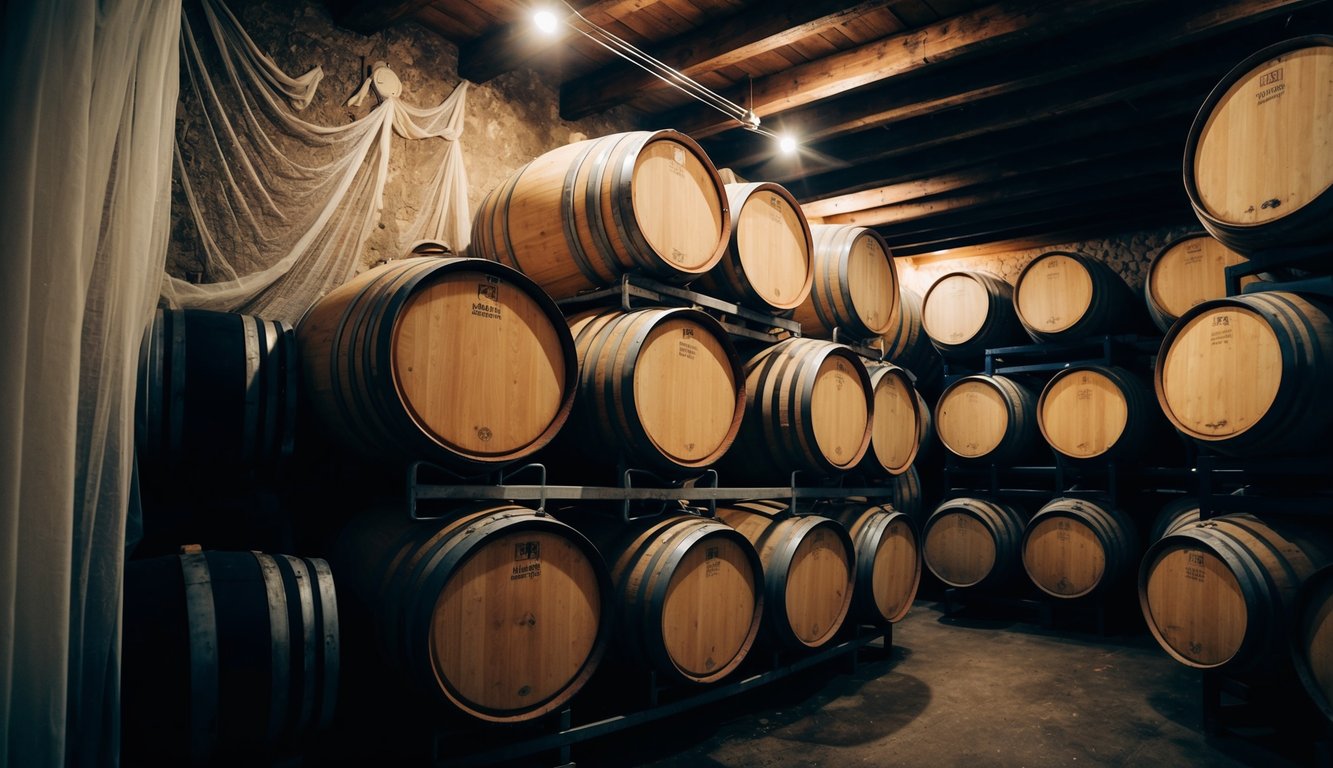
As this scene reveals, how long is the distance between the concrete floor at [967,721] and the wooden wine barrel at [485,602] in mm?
661

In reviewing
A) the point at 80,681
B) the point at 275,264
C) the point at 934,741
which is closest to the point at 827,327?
the point at 934,741

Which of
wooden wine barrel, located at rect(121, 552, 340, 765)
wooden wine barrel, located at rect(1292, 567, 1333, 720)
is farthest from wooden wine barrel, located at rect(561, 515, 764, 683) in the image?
wooden wine barrel, located at rect(1292, 567, 1333, 720)

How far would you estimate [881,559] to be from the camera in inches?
199

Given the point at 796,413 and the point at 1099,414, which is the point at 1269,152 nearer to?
the point at 796,413

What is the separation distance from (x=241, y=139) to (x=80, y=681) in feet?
9.91

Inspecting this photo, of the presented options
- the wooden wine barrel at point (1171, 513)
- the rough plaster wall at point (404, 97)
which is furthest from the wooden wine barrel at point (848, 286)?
the wooden wine barrel at point (1171, 513)

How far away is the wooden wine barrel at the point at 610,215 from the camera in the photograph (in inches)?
146

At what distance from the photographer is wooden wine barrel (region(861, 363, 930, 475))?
17.7ft

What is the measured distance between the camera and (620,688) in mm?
3746

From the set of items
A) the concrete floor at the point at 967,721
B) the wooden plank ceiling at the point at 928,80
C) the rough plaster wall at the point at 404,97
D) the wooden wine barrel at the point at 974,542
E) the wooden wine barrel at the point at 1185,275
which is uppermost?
the wooden plank ceiling at the point at 928,80

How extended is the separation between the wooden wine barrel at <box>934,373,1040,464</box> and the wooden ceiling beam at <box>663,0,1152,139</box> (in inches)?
121

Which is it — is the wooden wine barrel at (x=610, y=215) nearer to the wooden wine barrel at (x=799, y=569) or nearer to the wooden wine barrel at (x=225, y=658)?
the wooden wine barrel at (x=799, y=569)

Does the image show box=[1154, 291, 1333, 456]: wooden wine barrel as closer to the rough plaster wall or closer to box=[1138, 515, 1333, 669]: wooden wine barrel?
box=[1138, 515, 1333, 669]: wooden wine barrel

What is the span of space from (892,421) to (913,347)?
8.33 ft
